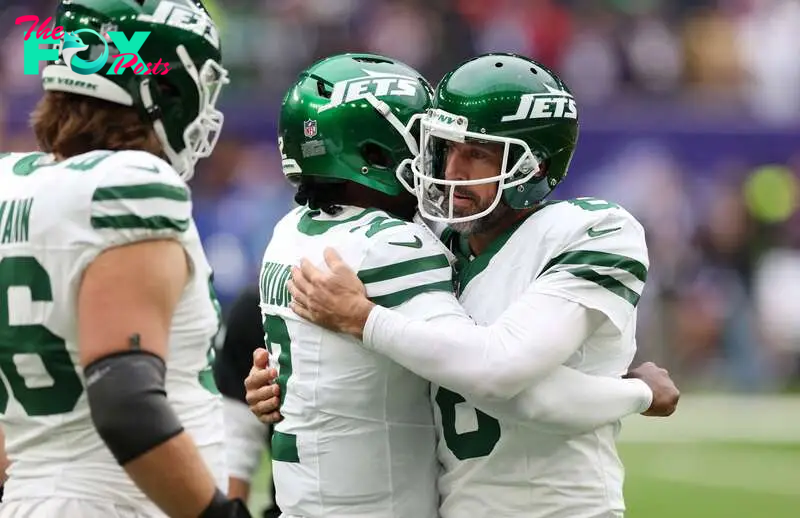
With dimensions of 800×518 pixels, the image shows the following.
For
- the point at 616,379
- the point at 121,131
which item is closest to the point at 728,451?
the point at 616,379

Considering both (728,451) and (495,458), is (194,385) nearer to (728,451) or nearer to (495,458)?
(495,458)

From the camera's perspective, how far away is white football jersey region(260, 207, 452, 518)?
10.8 ft

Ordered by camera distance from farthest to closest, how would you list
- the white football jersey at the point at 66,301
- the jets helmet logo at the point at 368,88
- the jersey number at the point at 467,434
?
the jets helmet logo at the point at 368,88, the jersey number at the point at 467,434, the white football jersey at the point at 66,301

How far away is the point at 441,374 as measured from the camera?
3189mm

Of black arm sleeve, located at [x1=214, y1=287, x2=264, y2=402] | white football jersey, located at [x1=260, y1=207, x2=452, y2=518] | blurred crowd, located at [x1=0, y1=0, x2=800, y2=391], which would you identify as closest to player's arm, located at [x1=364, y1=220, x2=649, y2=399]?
white football jersey, located at [x1=260, y1=207, x2=452, y2=518]

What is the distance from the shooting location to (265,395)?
3.56 m

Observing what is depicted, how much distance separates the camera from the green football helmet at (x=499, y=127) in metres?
3.48

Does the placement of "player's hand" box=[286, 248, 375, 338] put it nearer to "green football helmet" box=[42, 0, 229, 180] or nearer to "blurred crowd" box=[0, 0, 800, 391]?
"green football helmet" box=[42, 0, 229, 180]

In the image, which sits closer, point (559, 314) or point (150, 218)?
point (150, 218)

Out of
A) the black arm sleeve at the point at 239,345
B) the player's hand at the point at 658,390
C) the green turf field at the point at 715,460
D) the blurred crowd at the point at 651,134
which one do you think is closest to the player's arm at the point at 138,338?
the player's hand at the point at 658,390

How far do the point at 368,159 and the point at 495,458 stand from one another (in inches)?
33.1

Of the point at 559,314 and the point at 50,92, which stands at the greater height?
the point at 50,92

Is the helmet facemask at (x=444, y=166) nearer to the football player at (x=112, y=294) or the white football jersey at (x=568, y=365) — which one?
the white football jersey at (x=568, y=365)

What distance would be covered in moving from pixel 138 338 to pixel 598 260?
1110 mm
